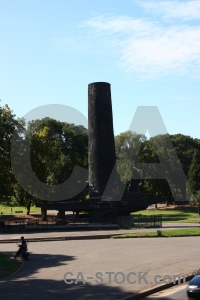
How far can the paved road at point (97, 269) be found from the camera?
1286 cm

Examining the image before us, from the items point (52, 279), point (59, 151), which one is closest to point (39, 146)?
point (59, 151)

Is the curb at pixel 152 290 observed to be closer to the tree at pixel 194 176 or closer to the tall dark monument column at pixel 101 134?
the tall dark monument column at pixel 101 134

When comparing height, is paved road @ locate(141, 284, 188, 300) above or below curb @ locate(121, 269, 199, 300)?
below

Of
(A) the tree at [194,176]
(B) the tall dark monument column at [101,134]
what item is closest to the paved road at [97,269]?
(B) the tall dark monument column at [101,134]

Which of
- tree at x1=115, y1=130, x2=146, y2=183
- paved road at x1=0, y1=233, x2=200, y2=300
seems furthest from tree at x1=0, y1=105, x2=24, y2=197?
tree at x1=115, y1=130, x2=146, y2=183

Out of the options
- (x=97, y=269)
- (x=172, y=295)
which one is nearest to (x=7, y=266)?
(x=97, y=269)

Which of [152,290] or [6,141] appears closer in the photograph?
[152,290]

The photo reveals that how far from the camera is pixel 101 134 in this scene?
44.8 meters

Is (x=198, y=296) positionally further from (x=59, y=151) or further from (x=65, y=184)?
(x=59, y=151)

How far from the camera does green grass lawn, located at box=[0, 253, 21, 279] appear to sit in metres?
16.4

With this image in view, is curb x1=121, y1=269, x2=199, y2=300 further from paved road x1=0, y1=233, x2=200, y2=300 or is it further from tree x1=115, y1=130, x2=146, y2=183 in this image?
tree x1=115, y1=130, x2=146, y2=183

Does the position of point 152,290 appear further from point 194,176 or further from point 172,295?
point 194,176

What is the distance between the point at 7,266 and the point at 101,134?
91.5 feet

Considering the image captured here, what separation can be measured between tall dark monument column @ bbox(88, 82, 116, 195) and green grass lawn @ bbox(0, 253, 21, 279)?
24.4 metres
